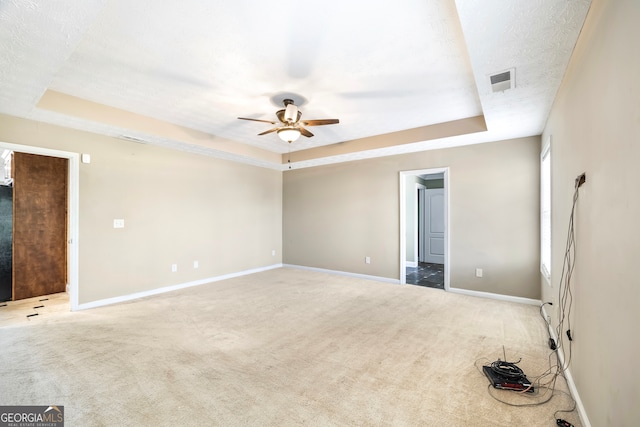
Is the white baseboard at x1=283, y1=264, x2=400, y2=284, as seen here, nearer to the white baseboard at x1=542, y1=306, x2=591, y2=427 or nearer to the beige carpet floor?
the beige carpet floor

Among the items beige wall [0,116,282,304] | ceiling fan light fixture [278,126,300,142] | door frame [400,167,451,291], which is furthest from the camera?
door frame [400,167,451,291]

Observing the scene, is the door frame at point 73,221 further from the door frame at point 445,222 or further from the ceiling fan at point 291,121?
the door frame at point 445,222

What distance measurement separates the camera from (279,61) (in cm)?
246

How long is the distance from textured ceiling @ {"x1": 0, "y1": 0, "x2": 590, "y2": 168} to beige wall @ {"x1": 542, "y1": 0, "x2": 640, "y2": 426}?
43cm

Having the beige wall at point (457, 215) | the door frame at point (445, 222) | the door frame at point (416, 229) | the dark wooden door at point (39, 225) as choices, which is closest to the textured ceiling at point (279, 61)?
the beige wall at point (457, 215)

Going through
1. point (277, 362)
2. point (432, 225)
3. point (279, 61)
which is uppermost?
point (279, 61)

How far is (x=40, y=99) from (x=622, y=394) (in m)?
4.95

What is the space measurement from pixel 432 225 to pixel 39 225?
26.7 feet

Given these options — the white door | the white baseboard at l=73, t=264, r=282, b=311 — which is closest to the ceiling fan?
the white baseboard at l=73, t=264, r=282, b=311

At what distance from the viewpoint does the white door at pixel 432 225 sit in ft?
24.1

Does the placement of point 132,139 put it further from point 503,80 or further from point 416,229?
point 416,229

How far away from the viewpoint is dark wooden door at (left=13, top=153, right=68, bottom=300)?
420cm

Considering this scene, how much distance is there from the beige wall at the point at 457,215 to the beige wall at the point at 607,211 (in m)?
2.28

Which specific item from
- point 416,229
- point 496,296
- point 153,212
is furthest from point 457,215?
point 153,212
